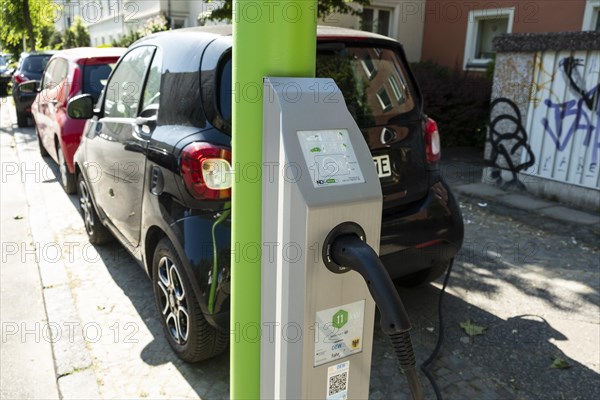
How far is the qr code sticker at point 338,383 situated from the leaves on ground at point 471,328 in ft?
7.13

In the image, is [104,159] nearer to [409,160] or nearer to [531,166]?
[409,160]

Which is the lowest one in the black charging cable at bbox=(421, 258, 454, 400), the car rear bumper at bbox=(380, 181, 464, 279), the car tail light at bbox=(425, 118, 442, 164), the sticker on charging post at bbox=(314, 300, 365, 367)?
the black charging cable at bbox=(421, 258, 454, 400)

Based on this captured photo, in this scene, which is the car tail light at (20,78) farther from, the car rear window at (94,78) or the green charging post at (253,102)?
the green charging post at (253,102)

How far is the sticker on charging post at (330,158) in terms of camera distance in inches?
52.2

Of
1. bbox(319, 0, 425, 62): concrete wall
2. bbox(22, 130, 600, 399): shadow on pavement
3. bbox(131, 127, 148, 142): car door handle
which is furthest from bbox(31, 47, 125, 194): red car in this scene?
bbox(319, 0, 425, 62): concrete wall

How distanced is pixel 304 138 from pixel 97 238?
13.2 feet

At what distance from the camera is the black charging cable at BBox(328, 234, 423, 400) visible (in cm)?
126

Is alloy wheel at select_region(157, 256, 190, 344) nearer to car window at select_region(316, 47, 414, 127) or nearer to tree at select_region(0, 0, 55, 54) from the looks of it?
car window at select_region(316, 47, 414, 127)

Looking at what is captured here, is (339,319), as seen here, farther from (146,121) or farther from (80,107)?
(80,107)

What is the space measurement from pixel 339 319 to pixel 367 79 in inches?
80.3

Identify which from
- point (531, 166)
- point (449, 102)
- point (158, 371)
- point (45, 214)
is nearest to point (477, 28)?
point (449, 102)

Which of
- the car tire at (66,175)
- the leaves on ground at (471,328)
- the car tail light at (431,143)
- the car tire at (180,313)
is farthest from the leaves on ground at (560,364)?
the car tire at (66,175)

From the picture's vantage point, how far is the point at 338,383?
58.7 inches

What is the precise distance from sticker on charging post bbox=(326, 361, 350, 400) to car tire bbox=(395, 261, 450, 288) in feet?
7.89
